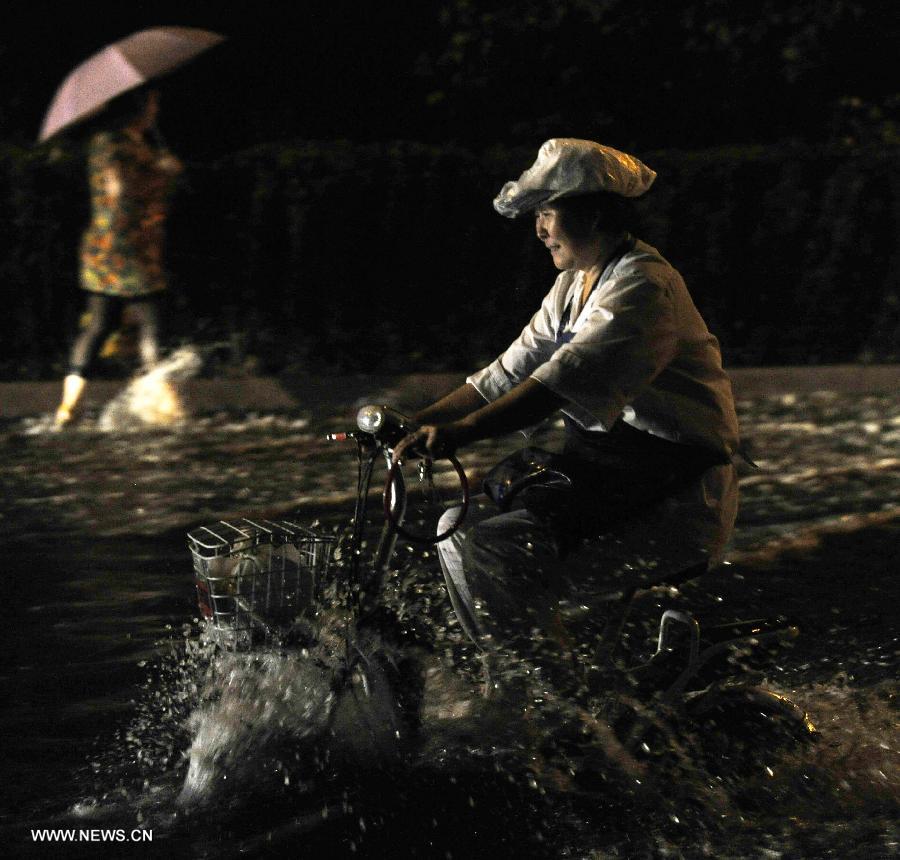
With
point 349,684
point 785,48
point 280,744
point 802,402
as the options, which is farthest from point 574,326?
point 785,48

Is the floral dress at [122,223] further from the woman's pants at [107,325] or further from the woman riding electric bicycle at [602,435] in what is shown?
the woman riding electric bicycle at [602,435]

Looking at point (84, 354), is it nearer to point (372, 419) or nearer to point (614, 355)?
point (372, 419)

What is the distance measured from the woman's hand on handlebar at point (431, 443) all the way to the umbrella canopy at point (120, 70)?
21.0 ft

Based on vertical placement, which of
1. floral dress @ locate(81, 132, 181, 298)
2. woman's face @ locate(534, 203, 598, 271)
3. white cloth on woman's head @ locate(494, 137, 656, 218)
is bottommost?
floral dress @ locate(81, 132, 181, 298)

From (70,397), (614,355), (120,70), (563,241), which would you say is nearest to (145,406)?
(70,397)

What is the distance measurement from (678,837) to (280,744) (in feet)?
3.39

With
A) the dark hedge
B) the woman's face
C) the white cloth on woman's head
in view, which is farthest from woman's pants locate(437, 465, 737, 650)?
the dark hedge

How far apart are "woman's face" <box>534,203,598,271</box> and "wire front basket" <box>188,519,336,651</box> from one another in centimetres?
90

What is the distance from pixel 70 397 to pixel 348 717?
264 inches

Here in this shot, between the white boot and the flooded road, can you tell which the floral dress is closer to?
the white boot

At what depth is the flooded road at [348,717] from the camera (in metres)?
3.98

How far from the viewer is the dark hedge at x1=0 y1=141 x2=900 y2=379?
40.9ft

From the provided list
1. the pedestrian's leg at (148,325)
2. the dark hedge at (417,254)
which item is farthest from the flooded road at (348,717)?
the dark hedge at (417,254)

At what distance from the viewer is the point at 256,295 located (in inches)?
493
